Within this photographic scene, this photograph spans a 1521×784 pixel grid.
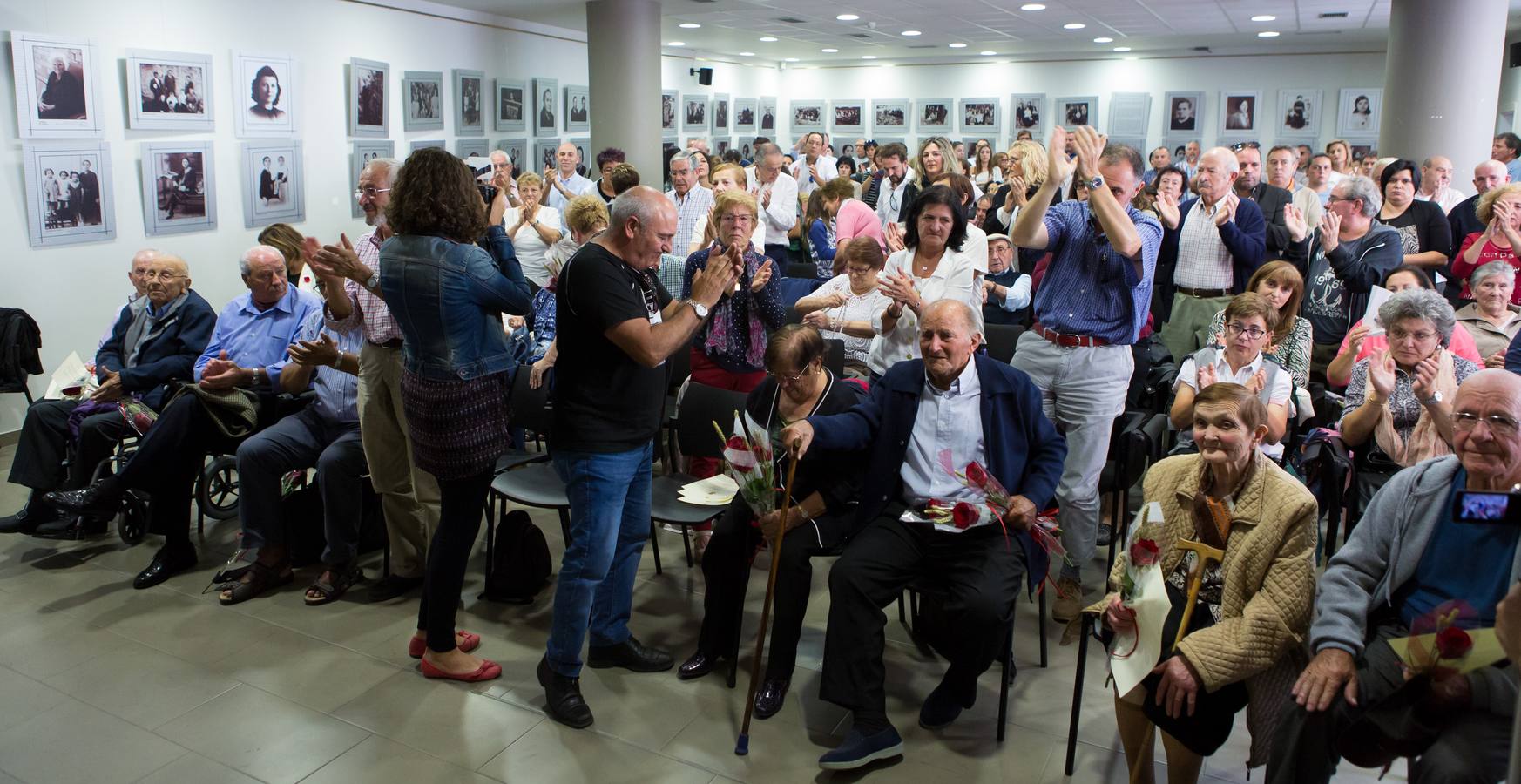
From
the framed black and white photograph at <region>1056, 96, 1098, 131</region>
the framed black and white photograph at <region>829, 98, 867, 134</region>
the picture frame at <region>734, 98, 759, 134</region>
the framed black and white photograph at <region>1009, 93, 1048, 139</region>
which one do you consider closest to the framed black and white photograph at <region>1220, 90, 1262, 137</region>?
the framed black and white photograph at <region>1056, 96, 1098, 131</region>

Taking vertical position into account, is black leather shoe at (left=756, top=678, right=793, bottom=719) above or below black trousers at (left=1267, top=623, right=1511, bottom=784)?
below

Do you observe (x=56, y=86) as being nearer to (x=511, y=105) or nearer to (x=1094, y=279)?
(x=511, y=105)

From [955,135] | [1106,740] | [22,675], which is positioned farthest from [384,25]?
[955,135]

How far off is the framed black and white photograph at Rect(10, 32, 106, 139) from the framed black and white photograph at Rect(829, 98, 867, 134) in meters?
14.0

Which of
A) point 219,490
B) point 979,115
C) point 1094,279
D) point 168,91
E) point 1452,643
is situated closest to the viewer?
point 1452,643

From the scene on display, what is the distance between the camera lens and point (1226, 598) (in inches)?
107

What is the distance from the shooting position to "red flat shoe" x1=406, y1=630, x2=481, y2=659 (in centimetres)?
381

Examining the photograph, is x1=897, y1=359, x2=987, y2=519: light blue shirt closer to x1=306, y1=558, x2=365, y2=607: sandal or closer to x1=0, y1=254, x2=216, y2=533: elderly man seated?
x1=306, y1=558, x2=365, y2=607: sandal

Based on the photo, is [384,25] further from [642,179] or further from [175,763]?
[175,763]

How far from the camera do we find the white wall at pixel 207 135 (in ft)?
21.6

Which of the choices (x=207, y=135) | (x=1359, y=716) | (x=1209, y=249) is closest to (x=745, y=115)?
(x=207, y=135)

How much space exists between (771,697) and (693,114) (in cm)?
1389

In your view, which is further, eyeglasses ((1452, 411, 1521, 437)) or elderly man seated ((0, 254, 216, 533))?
elderly man seated ((0, 254, 216, 533))

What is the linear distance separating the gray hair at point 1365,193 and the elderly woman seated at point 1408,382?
1.81 m
